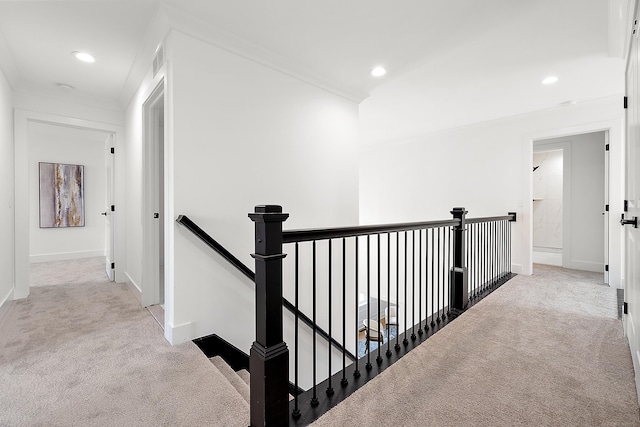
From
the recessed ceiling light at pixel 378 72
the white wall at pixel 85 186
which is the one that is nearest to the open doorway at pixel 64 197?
the white wall at pixel 85 186

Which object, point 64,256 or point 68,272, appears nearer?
point 68,272

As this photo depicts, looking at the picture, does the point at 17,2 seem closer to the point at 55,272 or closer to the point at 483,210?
the point at 55,272

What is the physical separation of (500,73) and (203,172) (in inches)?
122

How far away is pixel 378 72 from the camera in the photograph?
3.04 meters

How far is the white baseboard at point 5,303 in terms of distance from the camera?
8.76ft

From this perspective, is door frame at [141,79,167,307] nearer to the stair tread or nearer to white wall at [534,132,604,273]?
the stair tread

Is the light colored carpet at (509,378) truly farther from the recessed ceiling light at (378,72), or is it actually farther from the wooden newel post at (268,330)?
the recessed ceiling light at (378,72)

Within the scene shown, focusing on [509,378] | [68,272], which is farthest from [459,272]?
[68,272]

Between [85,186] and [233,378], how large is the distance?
5.88 metres

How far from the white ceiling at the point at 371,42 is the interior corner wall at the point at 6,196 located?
11.8 inches

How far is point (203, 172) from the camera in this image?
7.41 ft

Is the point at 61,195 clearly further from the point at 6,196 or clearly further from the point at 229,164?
the point at 229,164

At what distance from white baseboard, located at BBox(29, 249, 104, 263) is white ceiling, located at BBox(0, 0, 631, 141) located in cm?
349

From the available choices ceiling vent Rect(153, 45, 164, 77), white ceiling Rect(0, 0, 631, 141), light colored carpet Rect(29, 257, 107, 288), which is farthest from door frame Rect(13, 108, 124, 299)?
ceiling vent Rect(153, 45, 164, 77)
